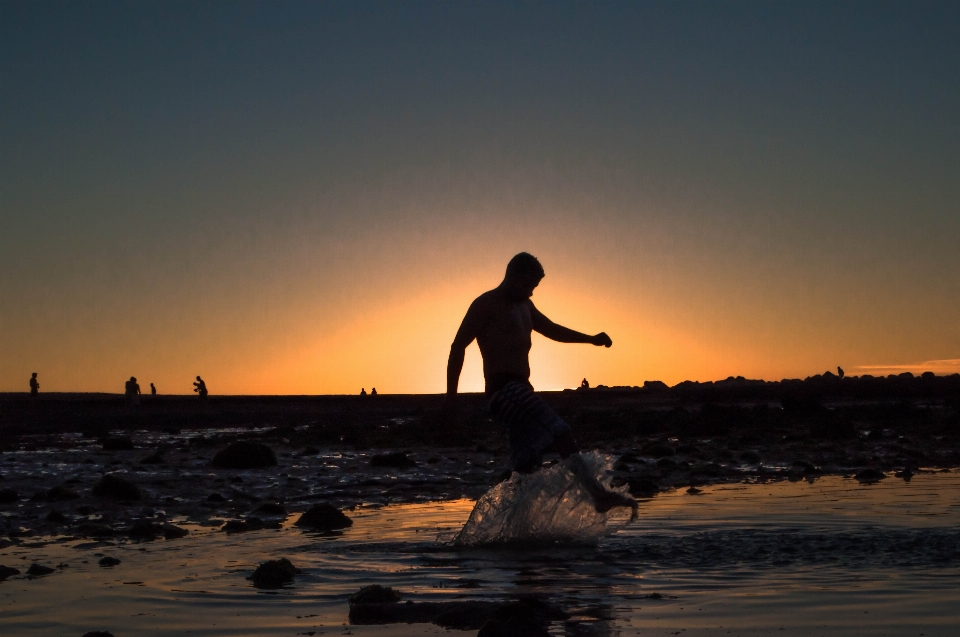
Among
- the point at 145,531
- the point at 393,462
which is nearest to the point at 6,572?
the point at 145,531

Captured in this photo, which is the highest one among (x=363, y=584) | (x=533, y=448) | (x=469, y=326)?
(x=469, y=326)

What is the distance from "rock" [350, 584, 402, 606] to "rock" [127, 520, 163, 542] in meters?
3.43

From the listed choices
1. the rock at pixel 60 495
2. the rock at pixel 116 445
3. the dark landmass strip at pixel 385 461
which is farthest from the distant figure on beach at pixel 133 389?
the rock at pixel 60 495

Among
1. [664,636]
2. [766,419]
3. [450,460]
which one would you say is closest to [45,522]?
[664,636]

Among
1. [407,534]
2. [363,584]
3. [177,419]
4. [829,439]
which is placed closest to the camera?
[363,584]

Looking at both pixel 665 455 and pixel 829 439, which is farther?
pixel 829 439

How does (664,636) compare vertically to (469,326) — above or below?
below

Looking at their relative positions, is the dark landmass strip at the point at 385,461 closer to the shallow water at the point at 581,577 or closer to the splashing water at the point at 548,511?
the splashing water at the point at 548,511

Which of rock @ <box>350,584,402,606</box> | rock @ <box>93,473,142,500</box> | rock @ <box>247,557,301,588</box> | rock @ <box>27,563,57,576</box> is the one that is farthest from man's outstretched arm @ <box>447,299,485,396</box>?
rock @ <box>93,473,142,500</box>

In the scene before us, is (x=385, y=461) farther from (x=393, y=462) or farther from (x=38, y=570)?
(x=38, y=570)

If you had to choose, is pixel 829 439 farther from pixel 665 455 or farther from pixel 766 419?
pixel 766 419

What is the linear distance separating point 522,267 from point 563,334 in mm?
868

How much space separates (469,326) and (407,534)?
72.1 inches

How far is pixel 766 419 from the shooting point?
88.7 feet
